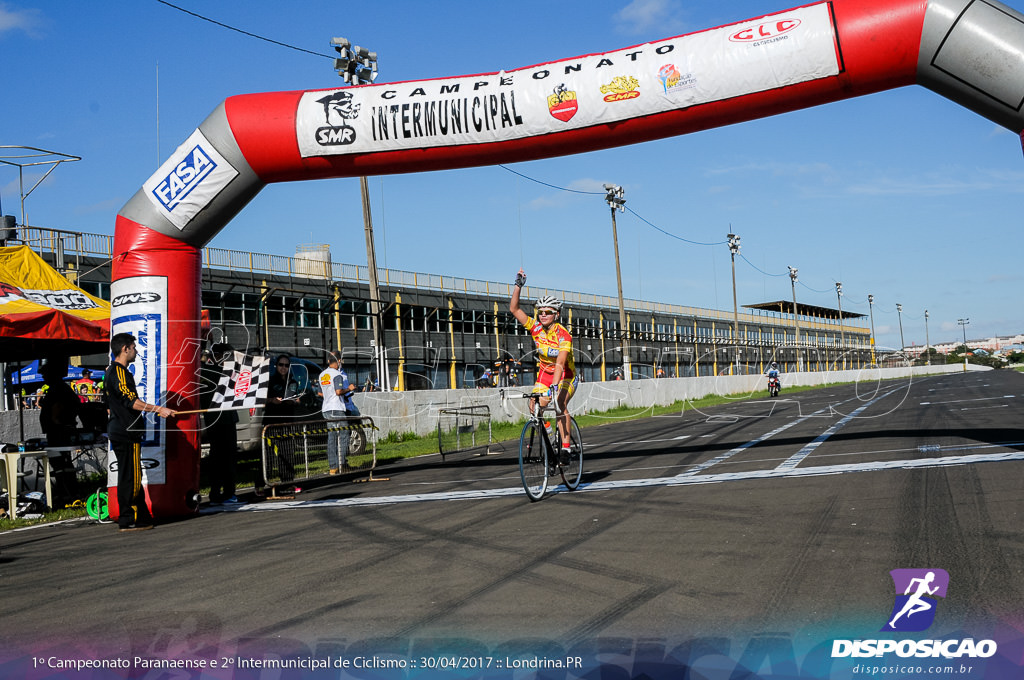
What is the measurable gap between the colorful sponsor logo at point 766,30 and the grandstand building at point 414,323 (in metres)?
7.23

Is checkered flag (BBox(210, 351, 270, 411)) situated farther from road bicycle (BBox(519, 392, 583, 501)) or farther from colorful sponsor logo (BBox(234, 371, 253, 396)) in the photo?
road bicycle (BBox(519, 392, 583, 501))

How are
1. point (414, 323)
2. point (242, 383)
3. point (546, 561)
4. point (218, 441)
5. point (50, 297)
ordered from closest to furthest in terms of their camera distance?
1. point (546, 561)
2. point (218, 441)
3. point (242, 383)
4. point (50, 297)
5. point (414, 323)

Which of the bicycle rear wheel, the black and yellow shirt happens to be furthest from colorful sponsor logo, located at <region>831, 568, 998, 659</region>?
the black and yellow shirt

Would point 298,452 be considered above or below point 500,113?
below

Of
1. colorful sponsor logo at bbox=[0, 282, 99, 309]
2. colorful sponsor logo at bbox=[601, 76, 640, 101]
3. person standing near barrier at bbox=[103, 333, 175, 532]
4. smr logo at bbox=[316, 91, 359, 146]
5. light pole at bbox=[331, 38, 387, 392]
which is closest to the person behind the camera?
person standing near barrier at bbox=[103, 333, 175, 532]

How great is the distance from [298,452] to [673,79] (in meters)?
6.58

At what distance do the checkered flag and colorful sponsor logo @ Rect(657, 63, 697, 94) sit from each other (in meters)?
5.96

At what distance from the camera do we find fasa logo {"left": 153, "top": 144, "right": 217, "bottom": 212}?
938cm

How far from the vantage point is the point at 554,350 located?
890cm

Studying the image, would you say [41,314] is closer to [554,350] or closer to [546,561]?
[554,350]

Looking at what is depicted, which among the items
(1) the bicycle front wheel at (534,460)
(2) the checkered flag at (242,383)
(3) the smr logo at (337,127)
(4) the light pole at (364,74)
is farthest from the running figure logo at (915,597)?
(4) the light pole at (364,74)

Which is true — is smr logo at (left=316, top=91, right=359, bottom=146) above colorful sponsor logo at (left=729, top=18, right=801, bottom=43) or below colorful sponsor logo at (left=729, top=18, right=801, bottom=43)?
below

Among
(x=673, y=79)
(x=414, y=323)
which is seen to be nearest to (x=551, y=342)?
(x=673, y=79)

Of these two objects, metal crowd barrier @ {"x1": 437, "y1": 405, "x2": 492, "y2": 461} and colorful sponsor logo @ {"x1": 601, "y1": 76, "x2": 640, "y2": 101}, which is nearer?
colorful sponsor logo @ {"x1": 601, "y1": 76, "x2": 640, "y2": 101}
